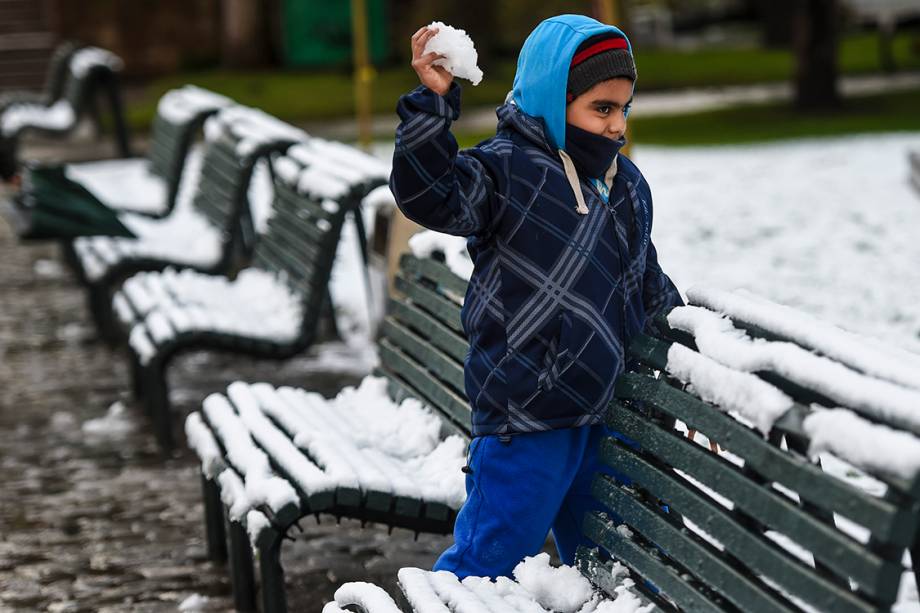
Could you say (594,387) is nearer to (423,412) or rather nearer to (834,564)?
(834,564)

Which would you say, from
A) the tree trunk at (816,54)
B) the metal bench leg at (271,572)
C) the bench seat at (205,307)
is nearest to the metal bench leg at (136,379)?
the bench seat at (205,307)

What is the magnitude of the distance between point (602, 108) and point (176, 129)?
6.34 meters

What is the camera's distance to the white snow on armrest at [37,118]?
44.5 ft

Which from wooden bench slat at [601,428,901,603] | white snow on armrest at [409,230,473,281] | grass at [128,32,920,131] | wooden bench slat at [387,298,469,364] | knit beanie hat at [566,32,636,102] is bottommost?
grass at [128,32,920,131]

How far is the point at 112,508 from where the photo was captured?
5.59 metres

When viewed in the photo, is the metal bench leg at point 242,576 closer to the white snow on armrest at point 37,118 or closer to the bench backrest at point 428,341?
the bench backrest at point 428,341

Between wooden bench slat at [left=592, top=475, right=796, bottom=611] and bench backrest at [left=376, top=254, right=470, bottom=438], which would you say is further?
bench backrest at [left=376, top=254, right=470, bottom=438]

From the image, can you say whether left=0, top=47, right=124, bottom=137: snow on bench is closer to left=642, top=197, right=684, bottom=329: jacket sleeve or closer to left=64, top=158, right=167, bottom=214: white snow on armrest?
left=64, top=158, right=167, bottom=214: white snow on armrest

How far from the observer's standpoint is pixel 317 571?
4887mm

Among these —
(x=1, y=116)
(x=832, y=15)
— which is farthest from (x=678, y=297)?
(x=832, y=15)

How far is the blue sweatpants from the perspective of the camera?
10.7ft

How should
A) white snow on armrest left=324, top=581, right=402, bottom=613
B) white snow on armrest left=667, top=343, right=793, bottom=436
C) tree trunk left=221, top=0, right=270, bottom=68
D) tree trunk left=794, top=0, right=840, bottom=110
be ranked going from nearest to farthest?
white snow on armrest left=667, top=343, right=793, bottom=436 → white snow on armrest left=324, top=581, right=402, bottom=613 → tree trunk left=794, top=0, right=840, bottom=110 → tree trunk left=221, top=0, right=270, bottom=68

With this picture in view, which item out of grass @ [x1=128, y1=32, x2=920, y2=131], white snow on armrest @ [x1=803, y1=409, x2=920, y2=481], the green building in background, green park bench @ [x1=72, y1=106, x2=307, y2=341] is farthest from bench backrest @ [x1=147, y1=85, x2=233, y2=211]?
the green building in background

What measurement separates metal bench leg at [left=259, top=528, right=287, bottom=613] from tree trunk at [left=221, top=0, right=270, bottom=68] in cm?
2392
